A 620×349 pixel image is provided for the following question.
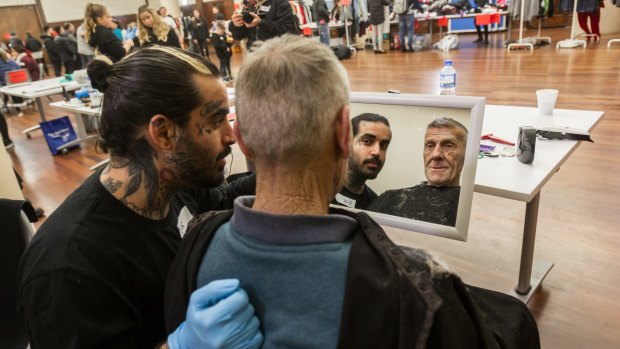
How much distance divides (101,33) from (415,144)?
4.25m

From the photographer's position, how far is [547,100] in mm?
1981

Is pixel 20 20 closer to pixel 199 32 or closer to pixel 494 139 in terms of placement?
pixel 199 32

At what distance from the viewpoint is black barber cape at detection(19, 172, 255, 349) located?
906 mm

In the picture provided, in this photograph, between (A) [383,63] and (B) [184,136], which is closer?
(B) [184,136]

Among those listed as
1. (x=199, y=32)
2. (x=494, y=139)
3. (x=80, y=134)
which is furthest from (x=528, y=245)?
(x=199, y=32)

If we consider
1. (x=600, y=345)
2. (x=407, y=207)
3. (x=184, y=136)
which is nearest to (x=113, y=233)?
(x=184, y=136)

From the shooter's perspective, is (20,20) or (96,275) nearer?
(96,275)

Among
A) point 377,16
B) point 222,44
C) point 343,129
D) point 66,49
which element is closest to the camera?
point 343,129

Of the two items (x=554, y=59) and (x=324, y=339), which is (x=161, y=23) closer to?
(x=324, y=339)

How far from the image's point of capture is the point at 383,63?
322 inches

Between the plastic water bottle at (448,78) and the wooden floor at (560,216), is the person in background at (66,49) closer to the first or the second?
the wooden floor at (560,216)

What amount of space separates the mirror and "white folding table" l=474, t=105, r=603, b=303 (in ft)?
0.59

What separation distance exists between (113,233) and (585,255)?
7.33ft

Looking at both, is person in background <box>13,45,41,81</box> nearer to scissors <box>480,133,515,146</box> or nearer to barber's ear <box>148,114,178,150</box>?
barber's ear <box>148,114,178,150</box>
